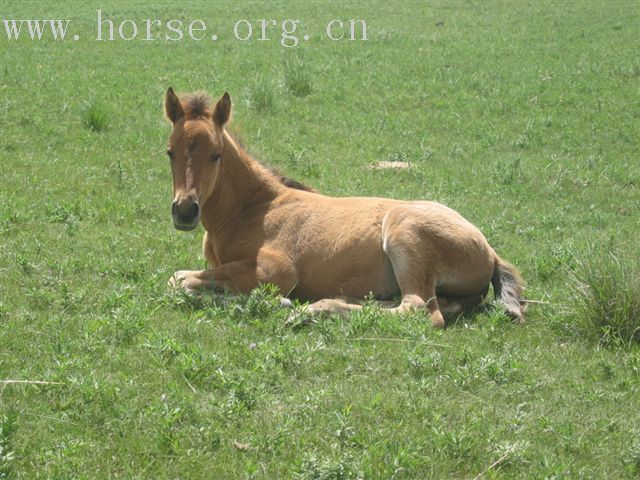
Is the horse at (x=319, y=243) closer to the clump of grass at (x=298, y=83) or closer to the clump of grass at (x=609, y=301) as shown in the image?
the clump of grass at (x=609, y=301)

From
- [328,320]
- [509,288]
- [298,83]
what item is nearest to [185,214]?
[328,320]

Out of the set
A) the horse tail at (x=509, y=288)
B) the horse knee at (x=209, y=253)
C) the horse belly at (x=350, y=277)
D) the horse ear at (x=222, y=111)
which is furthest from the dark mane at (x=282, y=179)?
the horse tail at (x=509, y=288)

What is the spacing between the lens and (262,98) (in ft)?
55.4

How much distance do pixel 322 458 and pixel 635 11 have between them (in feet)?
94.0

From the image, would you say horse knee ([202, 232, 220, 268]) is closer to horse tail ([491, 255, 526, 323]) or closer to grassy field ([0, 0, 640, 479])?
grassy field ([0, 0, 640, 479])

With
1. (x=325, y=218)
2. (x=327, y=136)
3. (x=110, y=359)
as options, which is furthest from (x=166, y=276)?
(x=327, y=136)

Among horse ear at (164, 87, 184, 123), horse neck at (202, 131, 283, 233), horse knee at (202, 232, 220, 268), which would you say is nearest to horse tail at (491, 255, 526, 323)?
horse neck at (202, 131, 283, 233)

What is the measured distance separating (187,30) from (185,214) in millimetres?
21504

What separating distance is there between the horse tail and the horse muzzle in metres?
2.84

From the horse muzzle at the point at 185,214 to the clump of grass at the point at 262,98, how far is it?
9.45 meters

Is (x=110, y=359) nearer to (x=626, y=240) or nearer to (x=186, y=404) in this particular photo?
(x=186, y=404)

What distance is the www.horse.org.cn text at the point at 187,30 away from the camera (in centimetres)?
2616

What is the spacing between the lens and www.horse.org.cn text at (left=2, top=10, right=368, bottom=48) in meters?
26.2

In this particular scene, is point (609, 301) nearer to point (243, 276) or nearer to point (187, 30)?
point (243, 276)
